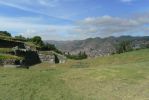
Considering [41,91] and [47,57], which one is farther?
[47,57]

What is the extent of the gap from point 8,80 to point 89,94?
5.61 metres

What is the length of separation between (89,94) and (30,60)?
2493 cm

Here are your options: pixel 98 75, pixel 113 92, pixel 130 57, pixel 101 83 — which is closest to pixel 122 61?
pixel 130 57

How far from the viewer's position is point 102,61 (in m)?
31.0

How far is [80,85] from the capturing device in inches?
709

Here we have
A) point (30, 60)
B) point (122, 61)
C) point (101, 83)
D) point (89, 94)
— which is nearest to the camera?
point (89, 94)

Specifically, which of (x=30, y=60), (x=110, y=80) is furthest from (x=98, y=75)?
(x=30, y=60)

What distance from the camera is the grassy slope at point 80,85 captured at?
15477 millimetres

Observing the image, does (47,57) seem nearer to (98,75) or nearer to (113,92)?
(98,75)

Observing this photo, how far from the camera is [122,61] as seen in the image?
29.5m

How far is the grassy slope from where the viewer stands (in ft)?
50.8

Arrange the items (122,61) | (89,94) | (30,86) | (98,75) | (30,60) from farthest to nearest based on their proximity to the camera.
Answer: (30,60) → (122,61) → (98,75) → (30,86) → (89,94)

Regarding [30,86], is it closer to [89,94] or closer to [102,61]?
[89,94]

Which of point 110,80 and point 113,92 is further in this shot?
point 110,80
